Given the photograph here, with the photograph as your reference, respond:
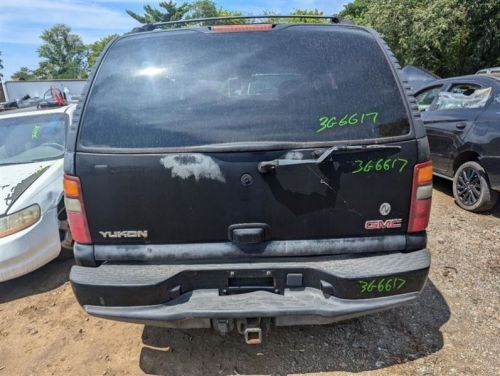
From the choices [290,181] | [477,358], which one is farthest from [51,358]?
[477,358]

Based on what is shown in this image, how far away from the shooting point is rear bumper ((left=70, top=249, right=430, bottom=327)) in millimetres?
2057

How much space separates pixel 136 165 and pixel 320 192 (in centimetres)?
100

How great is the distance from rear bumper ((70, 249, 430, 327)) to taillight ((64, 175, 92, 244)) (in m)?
0.20

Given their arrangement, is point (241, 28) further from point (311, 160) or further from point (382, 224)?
point (382, 224)

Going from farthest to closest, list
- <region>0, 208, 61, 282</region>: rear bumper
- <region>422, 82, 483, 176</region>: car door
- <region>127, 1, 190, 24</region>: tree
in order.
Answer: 1. <region>127, 1, 190, 24</region>: tree
2. <region>422, 82, 483, 176</region>: car door
3. <region>0, 208, 61, 282</region>: rear bumper

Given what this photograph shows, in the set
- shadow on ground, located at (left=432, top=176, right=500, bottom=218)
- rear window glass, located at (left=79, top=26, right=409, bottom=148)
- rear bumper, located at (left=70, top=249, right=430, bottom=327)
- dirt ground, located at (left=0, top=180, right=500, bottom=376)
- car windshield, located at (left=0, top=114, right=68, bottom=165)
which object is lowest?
shadow on ground, located at (left=432, top=176, right=500, bottom=218)

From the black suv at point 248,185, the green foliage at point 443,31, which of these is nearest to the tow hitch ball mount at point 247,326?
the black suv at point 248,185

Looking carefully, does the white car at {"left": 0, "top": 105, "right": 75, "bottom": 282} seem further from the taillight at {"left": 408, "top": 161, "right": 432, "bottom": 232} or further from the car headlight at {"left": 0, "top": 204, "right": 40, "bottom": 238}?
the taillight at {"left": 408, "top": 161, "right": 432, "bottom": 232}

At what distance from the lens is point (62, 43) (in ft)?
222

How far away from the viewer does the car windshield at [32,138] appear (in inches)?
169

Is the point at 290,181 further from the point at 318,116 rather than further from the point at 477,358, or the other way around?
the point at 477,358

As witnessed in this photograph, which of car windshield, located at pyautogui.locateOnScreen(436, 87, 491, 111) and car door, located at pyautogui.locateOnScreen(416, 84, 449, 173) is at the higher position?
car windshield, located at pyautogui.locateOnScreen(436, 87, 491, 111)

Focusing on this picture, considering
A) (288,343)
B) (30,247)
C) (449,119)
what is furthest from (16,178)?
(449,119)

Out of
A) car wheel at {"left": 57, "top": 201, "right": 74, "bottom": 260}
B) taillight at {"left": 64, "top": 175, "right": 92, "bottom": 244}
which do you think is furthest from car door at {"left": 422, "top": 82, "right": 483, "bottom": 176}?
car wheel at {"left": 57, "top": 201, "right": 74, "bottom": 260}
